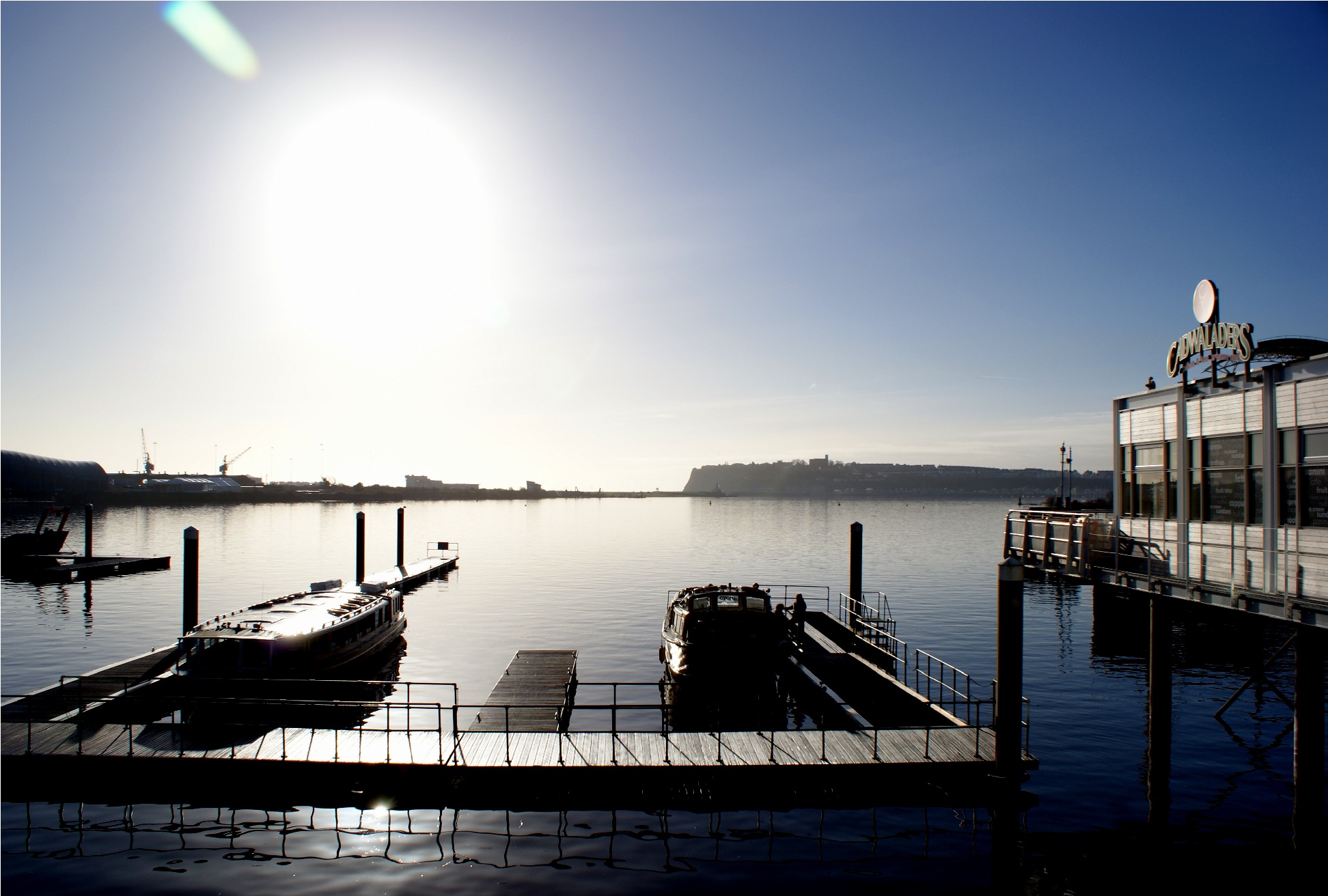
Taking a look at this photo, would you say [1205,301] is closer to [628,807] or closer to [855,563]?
[628,807]

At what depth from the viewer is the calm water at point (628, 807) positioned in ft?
59.2

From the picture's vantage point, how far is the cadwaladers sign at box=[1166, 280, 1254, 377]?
65.0 ft

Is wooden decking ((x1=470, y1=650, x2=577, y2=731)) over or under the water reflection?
over

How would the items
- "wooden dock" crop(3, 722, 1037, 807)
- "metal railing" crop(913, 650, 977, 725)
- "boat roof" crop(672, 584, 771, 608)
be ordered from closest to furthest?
"wooden dock" crop(3, 722, 1037, 807)
"metal railing" crop(913, 650, 977, 725)
"boat roof" crop(672, 584, 771, 608)

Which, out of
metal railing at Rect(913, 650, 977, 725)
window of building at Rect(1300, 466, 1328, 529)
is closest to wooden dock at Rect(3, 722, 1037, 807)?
metal railing at Rect(913, 650, 977, 725)

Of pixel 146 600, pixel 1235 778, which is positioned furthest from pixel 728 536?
pixel 1235 778

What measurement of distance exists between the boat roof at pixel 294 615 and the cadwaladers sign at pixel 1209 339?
31.2 metres

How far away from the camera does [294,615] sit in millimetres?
33156

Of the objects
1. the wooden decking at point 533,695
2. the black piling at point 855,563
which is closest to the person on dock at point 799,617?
the black piling at point 855,563

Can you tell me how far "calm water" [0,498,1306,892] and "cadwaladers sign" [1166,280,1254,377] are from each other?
489 inches

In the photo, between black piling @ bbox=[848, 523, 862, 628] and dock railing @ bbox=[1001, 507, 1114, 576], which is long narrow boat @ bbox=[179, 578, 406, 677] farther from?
black piling @ bbox=[848, 523, 862, 628]

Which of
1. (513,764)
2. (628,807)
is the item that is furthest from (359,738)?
(628,807)

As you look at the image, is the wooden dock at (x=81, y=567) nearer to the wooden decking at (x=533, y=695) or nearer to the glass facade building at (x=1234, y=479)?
the wooden decking at (x=533, y=695)

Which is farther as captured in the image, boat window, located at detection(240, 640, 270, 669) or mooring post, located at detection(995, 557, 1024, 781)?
boat window, located at detection(240, 640, 270, 669)
